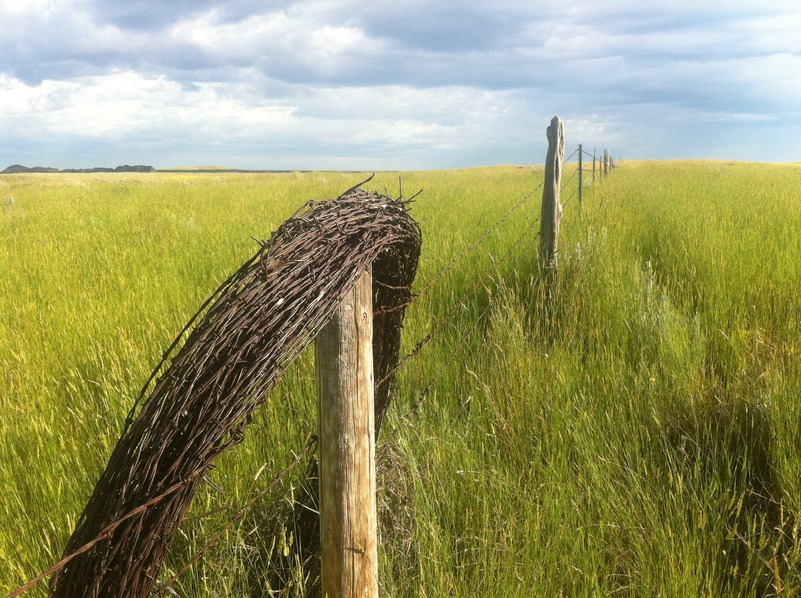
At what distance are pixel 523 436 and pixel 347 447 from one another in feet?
4.85

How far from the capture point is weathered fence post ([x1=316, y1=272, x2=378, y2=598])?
4.61 ft

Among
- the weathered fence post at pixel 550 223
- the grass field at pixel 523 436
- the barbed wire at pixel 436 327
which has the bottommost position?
the grass field at pixel 523 436

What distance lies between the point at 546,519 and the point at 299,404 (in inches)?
49.5

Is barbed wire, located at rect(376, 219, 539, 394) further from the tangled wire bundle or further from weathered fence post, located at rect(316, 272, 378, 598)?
the tangled wire bundle

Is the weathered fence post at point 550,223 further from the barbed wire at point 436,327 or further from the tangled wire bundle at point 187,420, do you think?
the tangled wire bundle at point 187,420

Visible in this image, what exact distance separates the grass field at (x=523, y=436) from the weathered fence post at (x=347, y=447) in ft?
1.07

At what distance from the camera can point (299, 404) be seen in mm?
2740

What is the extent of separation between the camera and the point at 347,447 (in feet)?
4.64

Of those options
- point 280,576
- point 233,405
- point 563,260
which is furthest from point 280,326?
point 563,260

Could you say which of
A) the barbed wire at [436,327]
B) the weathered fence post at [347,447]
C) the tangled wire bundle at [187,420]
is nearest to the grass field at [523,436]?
the barbed wire at [436,327]

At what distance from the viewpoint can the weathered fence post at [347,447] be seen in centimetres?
141

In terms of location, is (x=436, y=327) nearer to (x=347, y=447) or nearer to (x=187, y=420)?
(x=347, y=447)

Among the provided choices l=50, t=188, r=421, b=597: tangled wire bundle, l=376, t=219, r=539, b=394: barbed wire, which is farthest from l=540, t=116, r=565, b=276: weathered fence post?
l=50, t=188, r=421, b=597: tangled wire bundle

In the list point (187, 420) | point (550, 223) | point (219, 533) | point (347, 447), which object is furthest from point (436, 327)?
point (187, 420)
